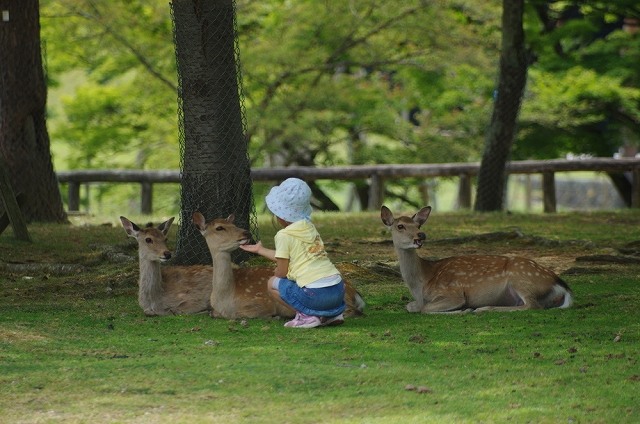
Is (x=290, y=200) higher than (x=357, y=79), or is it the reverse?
(x=357, y=79)

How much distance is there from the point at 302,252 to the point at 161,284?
1334 mm

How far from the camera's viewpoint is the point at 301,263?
7.54 metres

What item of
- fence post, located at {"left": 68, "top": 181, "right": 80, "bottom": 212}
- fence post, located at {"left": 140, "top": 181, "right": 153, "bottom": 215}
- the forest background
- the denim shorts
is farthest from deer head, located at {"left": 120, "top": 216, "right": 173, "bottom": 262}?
the forest background

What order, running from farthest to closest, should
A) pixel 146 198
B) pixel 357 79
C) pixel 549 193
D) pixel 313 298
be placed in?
pixel 357 79
pixel 146 198
pixel 549 193
pixel 313 298

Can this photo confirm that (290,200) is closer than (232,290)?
Yes

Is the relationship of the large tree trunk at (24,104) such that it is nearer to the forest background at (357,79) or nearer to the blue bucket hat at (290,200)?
the blue bucket hat at (290,200)

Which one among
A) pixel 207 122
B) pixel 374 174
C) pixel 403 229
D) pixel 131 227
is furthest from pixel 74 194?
pixel 403 229

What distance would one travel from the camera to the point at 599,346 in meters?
6.90

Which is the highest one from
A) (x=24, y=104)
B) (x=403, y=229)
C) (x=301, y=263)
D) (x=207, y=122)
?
(x=24, y=104)

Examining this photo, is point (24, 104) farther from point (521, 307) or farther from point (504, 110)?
point (521, 307)

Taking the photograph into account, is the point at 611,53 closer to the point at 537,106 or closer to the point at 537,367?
the point at 537,106

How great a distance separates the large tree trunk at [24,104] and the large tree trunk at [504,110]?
231 inches

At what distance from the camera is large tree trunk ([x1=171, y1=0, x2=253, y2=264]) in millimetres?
10172

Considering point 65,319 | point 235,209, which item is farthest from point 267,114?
point 65,319
